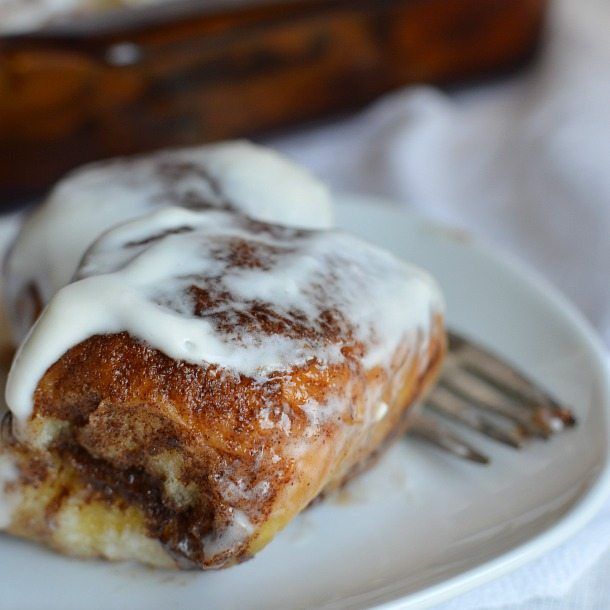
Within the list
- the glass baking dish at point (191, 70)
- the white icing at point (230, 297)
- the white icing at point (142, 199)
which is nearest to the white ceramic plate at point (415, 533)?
the white icing at point (230, 297)

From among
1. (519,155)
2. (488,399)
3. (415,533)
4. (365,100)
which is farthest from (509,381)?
(365,100)

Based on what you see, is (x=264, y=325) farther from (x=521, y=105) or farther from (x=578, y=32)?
(x=578, y=32)

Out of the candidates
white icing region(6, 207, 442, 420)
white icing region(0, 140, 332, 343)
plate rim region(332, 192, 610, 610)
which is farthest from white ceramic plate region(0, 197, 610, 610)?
white icing region(0, 140, 332, 343)

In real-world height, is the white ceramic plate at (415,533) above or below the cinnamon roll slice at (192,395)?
below

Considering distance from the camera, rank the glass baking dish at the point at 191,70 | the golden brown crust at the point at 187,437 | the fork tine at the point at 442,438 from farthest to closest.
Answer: the glass baking dish at the point at 191,70
the fork tine at the point at 442,438
the golden brown crust at the point at 187,437

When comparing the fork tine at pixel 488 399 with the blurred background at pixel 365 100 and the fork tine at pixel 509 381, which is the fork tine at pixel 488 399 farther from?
the blurred background at pixel 365 100

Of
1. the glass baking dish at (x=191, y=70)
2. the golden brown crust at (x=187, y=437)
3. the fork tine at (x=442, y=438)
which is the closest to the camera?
the golden brown crust at (x=187, y=437)

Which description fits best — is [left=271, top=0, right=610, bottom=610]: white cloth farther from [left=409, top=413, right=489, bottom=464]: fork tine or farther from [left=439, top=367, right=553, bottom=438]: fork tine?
[left=409, top=413, right=489, bottom=464]: fork tine
